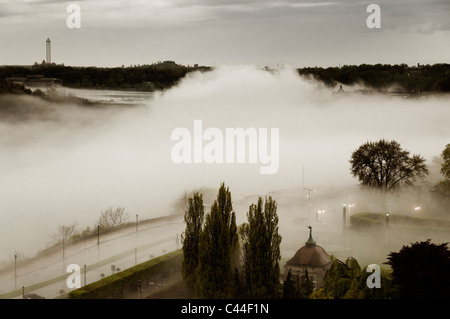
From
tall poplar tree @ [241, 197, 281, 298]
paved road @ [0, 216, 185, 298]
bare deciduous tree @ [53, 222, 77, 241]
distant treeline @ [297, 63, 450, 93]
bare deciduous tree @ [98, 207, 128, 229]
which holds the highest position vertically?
distant treeline @ [297, 63, 450, 93]

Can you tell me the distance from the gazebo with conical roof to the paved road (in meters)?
16.1

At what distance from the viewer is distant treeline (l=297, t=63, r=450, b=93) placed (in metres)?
98.6

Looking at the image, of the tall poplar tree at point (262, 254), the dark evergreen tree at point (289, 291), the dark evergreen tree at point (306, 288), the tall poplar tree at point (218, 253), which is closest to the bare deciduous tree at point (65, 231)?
the tall poplar tree at point (218, 253)

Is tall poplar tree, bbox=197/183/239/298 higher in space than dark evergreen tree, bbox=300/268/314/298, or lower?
higher

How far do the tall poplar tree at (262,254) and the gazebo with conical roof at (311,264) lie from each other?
20.4 feet

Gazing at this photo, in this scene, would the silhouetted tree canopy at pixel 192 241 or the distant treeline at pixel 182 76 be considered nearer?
the silhouetted tree canopy at pixel 192 241

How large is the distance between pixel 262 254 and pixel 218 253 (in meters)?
2.30

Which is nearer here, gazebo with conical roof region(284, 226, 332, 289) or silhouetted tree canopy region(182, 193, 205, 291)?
silhouetted tree canopy region(182, 193, 205, 291)

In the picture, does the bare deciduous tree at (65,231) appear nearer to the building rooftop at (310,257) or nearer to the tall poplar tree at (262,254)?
the building rooftop at (310,257)

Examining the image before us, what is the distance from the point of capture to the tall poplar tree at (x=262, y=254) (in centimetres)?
3891

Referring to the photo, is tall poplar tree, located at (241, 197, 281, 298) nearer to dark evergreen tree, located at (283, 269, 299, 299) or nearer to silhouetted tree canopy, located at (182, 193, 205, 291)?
dark evergreen tree, located at (283, 269, 299, 299)

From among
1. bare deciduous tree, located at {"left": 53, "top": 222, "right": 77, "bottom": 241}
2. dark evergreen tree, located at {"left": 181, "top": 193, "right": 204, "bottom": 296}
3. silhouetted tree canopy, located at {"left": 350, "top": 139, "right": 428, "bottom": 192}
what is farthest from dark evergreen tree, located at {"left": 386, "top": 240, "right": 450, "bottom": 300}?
bare deciduous tree, located at {"left": 53, "top": 222, "right": 77, "bottom": 241}

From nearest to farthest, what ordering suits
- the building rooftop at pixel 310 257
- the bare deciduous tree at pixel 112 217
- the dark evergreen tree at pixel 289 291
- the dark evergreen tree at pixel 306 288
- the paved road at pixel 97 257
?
→ the dark evergreen tree at pixel 289 291, the dark evergreen tree at pixel 306 288, the building rooftop at pixel 310 257, the paved road at pixel 97 257, the bare deciduous tree at pixel 112 217
